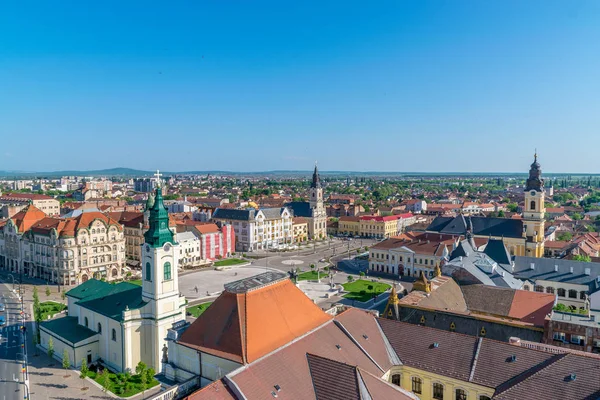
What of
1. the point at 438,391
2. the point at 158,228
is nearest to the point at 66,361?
the point at 158,228

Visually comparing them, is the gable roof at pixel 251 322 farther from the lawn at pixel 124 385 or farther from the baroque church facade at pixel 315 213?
the baroque church facade at pixel 315 213

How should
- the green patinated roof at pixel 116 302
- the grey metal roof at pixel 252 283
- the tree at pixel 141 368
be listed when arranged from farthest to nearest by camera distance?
the green patinated roof at pixel 116 302, the tree at pixel 141 368, the grey metal roof at pixel 252 283

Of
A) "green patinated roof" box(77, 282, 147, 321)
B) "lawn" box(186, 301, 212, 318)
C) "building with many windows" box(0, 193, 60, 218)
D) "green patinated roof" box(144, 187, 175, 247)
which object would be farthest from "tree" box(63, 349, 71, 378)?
"building with many windows" box(0, 193, 60, 218)

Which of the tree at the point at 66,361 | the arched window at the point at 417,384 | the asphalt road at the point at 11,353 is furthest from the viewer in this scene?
the tree at the point at 66,361

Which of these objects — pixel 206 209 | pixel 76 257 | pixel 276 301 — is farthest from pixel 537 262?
pixel 206 209

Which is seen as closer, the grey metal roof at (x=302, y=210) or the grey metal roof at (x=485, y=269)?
the grey metal roof at (x=485, y=269)

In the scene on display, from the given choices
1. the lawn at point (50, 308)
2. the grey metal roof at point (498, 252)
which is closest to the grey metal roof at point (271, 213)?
the grey metal roof at point (498, 252)

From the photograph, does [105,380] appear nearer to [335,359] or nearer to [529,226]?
[335,359]
